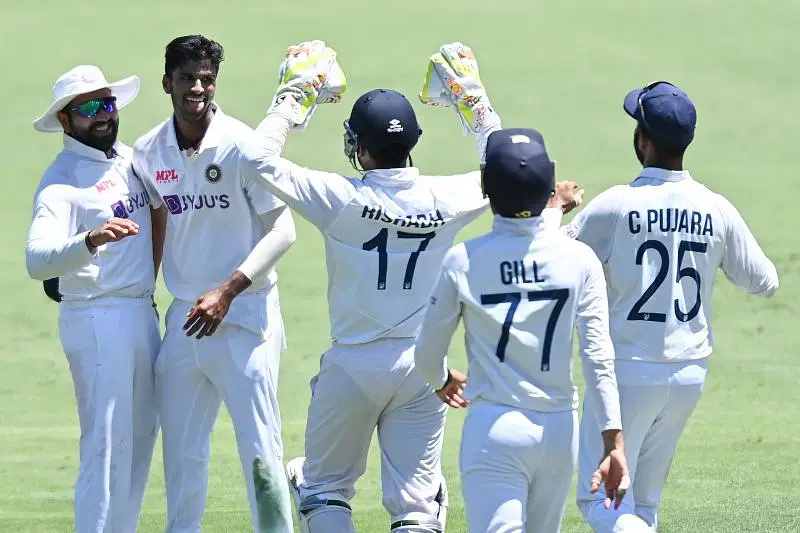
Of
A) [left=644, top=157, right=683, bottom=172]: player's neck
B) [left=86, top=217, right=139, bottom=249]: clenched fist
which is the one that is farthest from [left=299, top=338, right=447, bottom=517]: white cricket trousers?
[left=644, top=157, right=683, bottom=172]: player's neck

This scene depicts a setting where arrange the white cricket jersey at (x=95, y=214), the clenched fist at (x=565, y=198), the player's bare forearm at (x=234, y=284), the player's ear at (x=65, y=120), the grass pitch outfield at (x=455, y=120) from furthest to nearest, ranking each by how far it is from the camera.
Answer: the grass pitch outfield at (x=455, y=120) < the player's ear at (x=65, y=120) < the white cricket jersey at (x=95, y=214) < the player's bare forearm at (x=234, y=284) < the clenched fist at (x=565, y=198)

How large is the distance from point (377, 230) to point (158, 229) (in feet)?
4.44

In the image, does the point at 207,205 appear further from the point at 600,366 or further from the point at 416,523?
the point at 600,366

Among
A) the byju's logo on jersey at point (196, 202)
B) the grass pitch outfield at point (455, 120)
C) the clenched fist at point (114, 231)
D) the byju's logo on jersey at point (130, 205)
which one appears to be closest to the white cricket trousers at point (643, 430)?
the byju's logo on jersey at point (196, 202)

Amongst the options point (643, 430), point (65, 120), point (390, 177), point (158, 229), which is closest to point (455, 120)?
point (158, 229)

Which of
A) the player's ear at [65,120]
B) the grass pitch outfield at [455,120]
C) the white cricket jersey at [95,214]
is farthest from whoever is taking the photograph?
the grass pitch outfield at [455,120]

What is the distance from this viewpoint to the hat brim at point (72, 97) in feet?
22.7

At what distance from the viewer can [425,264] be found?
643cm

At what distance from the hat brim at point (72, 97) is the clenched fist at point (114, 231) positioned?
779 mm

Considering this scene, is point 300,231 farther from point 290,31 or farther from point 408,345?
point 408,345

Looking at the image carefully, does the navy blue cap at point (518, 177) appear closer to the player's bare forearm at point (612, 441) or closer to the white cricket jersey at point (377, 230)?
the player's bare forearm at point (612, 441)

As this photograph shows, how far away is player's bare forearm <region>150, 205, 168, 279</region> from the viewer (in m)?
7.19

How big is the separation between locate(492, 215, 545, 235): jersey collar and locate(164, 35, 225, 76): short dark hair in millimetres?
2043

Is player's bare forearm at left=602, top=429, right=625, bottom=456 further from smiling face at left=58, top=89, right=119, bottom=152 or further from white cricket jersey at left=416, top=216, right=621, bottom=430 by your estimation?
smiling face at left=58, top=89, right=119, bottom=152
